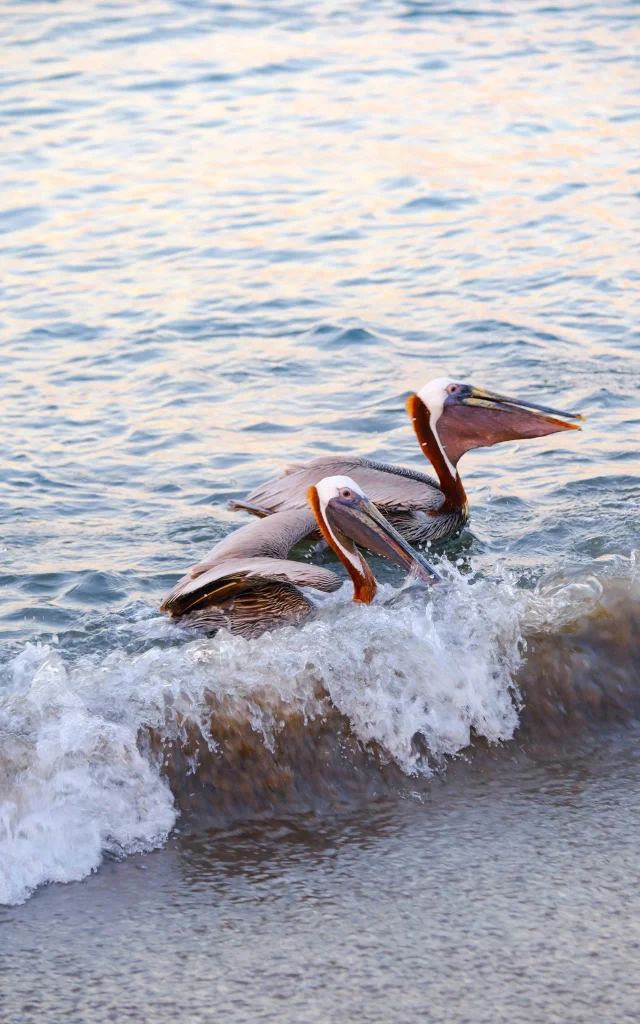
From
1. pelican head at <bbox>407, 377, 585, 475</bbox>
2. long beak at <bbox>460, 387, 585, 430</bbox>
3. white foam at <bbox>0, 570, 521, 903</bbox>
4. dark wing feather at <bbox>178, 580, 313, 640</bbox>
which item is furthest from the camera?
pelican head at <bbox>407, 377, 585, 475</bbox>

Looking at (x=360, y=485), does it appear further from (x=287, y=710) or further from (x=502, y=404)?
(x=287, y=710)

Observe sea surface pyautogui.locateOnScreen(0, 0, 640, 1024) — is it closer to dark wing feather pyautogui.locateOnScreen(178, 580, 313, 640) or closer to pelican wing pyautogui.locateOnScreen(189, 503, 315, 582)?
dark wing feather pyautogui.locateOnScreen(178, 580, 313, 640)

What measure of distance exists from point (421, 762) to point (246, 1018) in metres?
1.16

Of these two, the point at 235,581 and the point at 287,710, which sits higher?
the point at 235,581

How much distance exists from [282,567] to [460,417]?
1501 mm

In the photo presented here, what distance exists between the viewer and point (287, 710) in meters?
4.05

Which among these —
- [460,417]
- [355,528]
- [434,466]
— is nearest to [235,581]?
[355,528]

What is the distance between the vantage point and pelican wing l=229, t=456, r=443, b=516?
5473 millimetres

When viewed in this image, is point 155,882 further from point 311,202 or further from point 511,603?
point 311,202

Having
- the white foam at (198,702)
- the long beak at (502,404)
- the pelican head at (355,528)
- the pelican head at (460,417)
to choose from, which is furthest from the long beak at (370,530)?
the long beak at (502,404)

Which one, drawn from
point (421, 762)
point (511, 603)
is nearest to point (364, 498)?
point (511, 603)

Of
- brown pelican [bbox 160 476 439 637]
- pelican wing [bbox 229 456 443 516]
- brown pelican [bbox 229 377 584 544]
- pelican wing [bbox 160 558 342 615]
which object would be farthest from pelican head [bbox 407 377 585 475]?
pelican wing [bbox 160 558 342 615]

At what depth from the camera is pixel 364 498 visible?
5051mm

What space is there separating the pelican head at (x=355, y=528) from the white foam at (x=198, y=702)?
1.24ft
